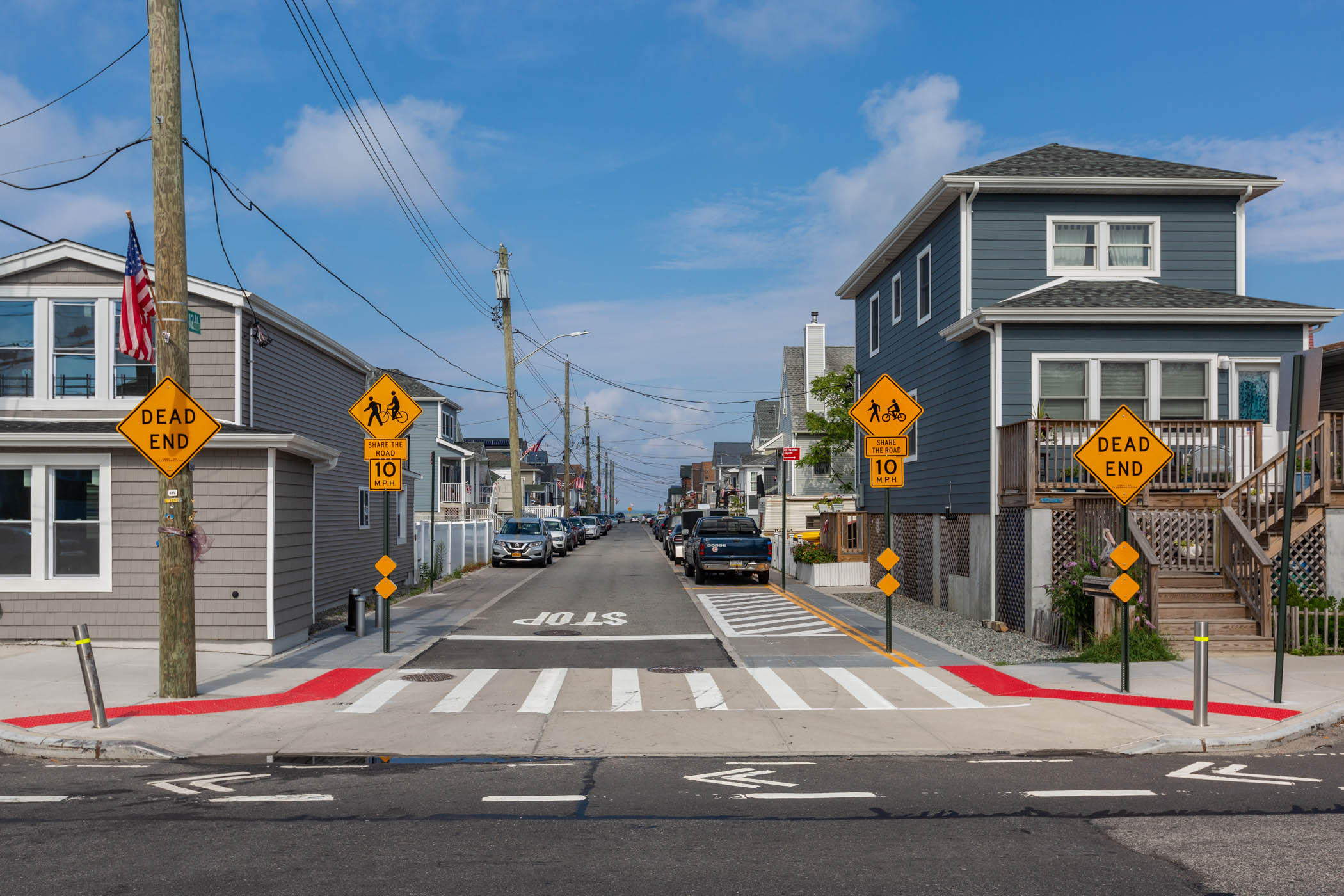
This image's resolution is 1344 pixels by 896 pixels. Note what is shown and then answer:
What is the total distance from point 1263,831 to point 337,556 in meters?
19.1

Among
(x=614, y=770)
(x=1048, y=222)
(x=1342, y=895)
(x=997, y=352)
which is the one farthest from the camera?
(x=1048, y=222)

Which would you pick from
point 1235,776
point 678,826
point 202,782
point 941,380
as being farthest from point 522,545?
point 678,826

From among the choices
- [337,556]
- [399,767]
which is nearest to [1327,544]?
[399,767]

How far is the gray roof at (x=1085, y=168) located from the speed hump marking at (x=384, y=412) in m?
12.1

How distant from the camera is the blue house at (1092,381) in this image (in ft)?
55.0

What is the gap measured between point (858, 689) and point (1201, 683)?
387cm

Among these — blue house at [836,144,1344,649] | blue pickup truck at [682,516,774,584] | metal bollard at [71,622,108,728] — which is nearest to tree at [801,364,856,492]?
blue pickup truck at [682,516,774,584]

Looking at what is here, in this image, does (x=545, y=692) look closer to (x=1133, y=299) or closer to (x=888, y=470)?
(x=888, y=470)

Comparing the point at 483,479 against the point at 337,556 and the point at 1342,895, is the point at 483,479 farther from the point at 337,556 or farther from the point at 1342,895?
the point at 1342,895

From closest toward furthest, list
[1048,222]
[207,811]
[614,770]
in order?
[207,811] → [614,770] → [1048,222]

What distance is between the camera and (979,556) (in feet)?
65.8

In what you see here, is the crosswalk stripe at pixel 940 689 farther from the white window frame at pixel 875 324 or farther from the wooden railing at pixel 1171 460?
the white window frame at pixel 875 324

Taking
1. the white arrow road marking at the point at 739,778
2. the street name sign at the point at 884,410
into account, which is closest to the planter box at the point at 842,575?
the street name sign at the point at 884,410

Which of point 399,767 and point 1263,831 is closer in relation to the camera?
point 1263,831
